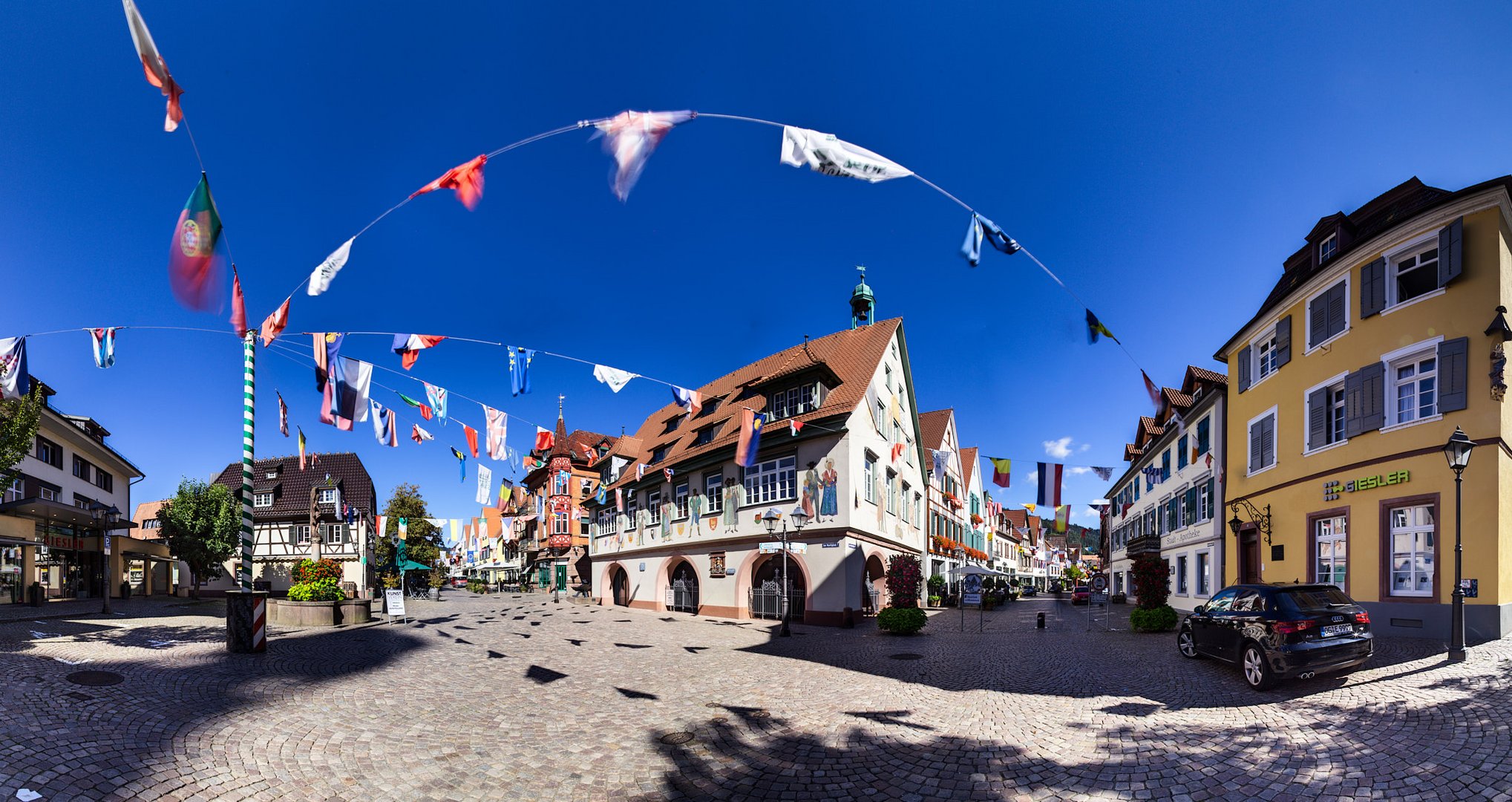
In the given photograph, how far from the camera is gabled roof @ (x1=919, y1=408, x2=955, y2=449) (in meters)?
42.5

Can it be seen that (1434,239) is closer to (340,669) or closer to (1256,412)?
(1256,412)

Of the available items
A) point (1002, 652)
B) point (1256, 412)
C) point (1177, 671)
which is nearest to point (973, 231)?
point (1177, 671)

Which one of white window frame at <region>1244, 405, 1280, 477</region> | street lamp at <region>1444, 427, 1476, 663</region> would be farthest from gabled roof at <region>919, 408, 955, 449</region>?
street lamp at <region>1444, 427, 1476, 663</region>

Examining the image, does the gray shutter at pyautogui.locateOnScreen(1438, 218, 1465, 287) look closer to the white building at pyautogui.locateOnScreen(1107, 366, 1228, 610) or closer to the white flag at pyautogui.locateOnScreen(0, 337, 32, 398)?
the white building at pyautogui.locateOnScreen(1107, 366, 1228, 610)

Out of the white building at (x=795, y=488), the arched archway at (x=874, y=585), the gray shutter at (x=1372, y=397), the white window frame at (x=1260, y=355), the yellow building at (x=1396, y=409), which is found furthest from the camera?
the arched archway at (x=874, y=585)

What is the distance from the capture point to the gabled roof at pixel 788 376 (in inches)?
975

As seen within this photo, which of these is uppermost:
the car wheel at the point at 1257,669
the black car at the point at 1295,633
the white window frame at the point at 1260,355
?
the white window frame at the point at 1260,355

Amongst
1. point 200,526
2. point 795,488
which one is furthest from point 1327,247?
point 200,526

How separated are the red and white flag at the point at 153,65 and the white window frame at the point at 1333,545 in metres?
21.4

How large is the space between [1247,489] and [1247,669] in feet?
40.8

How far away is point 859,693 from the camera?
33.9 feet

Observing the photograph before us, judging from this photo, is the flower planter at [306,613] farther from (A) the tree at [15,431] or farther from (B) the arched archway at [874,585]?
(B) the arched archway at [874,585]

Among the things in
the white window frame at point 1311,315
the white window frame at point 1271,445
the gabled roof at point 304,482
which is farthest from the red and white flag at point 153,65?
the gabled roof at point 304,482

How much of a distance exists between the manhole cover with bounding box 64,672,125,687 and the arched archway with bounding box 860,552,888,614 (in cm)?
1943
